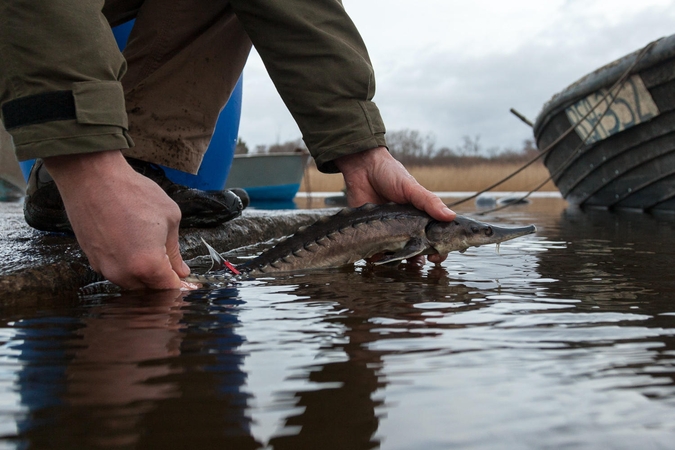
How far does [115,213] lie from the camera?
4.69ft

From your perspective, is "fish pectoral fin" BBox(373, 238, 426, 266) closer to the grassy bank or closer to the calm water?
the calm water

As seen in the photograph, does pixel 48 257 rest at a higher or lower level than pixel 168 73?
lower

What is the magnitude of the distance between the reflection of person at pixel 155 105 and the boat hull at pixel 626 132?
172 inches

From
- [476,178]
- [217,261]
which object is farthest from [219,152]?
[476,178]

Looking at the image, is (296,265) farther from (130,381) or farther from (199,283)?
(130,381)

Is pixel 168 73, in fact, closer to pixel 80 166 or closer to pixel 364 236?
pixel 364 236

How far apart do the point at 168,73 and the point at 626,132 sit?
18.6 feet

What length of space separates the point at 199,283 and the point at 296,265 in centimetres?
41

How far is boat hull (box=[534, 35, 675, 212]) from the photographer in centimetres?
619

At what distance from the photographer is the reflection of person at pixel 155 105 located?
1394mm

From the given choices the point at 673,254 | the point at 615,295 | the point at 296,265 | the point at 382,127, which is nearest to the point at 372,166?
the point at 382,127

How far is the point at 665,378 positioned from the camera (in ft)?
2.87

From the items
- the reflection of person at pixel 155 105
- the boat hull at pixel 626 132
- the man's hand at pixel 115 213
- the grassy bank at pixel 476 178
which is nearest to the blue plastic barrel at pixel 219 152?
the reflection of person at pixel 155 105

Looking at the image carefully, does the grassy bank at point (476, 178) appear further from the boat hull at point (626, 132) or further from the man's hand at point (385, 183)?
the man's hand at point (385, 183)
